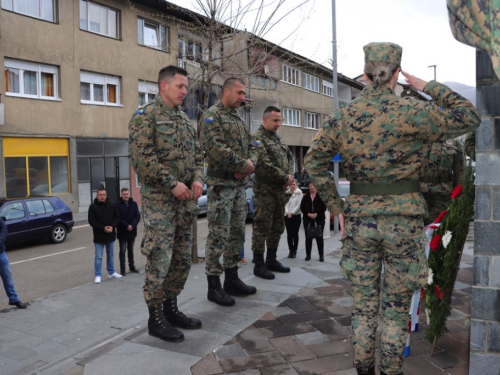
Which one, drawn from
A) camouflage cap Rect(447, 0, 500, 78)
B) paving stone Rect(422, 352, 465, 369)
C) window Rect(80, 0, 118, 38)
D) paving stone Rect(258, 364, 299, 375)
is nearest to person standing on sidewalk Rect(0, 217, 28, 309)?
paving stone Rect(258, 364, 299, 375)

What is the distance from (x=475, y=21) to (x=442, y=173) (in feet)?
10.3

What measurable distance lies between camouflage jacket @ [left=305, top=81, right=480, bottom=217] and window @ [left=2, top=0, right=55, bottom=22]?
702 inches

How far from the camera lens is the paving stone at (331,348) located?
3717 millimetres

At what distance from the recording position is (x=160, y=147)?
4090 millimetres

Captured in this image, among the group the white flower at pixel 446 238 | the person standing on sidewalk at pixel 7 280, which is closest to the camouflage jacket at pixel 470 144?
the white flower at pixel 446 238

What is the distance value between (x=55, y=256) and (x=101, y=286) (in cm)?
407

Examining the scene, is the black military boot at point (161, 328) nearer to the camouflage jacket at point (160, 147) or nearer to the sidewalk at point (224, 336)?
the sidewalk at point (224, 336)

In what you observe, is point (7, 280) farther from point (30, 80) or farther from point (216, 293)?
point (30, 80)

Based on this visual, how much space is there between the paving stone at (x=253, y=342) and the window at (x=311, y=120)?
36376 millimetres

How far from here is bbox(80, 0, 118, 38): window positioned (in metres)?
20.0

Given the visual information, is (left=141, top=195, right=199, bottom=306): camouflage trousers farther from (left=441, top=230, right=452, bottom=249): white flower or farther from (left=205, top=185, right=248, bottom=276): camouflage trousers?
(left=441, top=230, right=452, bottom=249): white flower

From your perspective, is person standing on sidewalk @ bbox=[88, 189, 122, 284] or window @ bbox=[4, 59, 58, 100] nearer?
person standing on sidewalk @ bbox=[88, 189, 122, 284]

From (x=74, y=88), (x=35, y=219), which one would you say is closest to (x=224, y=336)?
(x=35, y=219)

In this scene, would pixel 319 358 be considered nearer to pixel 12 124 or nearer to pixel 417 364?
pixel 417 364
